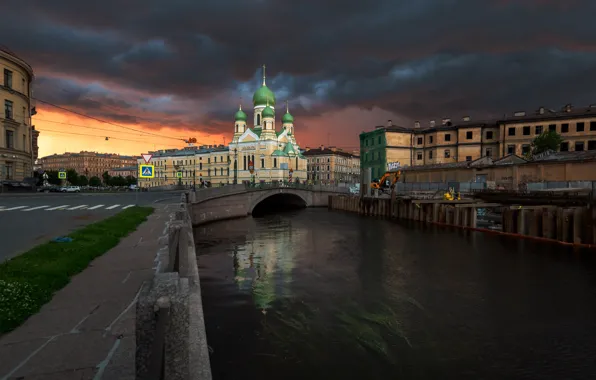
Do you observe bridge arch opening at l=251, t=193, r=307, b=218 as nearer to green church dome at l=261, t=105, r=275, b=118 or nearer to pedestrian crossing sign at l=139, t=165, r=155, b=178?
pedestrian crossing sign at l=139, t=165, r=155, b=178

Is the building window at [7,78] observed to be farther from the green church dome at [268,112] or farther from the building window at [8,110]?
the green church dome at [268,112]

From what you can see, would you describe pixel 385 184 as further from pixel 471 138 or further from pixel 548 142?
pixel 548 142

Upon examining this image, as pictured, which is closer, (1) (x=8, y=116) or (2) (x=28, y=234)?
(2) (x=28, y=234)

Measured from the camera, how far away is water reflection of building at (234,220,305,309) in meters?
15.7

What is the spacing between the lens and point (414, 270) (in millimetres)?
19906

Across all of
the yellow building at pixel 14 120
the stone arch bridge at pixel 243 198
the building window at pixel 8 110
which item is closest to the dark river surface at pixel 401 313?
the stone arch bridge at pixel 243 198

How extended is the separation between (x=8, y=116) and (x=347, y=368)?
184ft

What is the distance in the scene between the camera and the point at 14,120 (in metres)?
47.2

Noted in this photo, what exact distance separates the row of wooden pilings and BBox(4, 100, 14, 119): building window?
52225 mm

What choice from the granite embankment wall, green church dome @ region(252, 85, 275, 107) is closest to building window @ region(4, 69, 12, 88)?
the granite embankment wall

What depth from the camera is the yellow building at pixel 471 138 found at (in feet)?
213

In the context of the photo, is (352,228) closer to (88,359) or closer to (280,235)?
(280,235)

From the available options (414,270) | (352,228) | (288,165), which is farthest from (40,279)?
(288,165)

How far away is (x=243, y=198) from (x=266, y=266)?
101 feet
